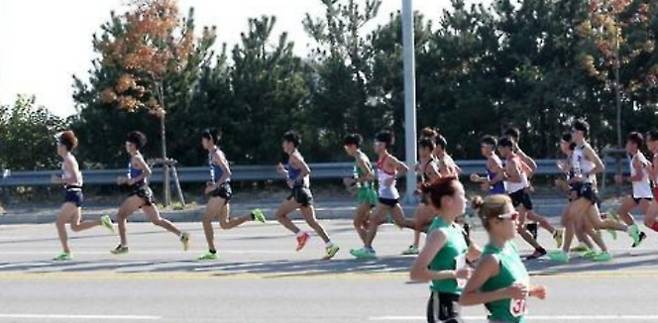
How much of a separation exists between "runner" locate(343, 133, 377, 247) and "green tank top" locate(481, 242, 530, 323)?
8950mm

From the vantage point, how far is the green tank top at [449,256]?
644 centimetres

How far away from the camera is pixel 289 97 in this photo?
2872cm

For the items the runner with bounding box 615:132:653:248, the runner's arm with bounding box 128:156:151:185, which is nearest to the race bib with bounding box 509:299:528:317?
the runner with bounding box 615:132:653:248

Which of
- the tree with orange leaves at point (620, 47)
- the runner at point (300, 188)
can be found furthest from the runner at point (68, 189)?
the tree with orange leaves at point (620, 47)

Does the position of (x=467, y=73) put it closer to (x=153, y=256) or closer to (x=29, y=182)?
(x=29, y=182)

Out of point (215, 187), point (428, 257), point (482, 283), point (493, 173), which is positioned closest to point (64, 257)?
point (215, 187)

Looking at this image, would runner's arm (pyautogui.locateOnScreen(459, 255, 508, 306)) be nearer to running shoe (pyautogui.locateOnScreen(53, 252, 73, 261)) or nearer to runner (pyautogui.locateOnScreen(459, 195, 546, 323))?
runner (pyautogui.locateOnScreen(459, 195, 546, 323))

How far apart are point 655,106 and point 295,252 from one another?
47.2 feet

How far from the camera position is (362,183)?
15000mm

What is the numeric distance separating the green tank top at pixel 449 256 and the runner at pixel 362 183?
8.18 m

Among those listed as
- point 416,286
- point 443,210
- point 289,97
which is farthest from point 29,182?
point 443,210

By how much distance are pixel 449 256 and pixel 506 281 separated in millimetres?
808

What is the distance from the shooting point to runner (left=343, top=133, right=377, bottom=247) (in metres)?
14.9

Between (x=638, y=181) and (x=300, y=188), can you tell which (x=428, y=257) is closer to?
(x=300, y=188)
